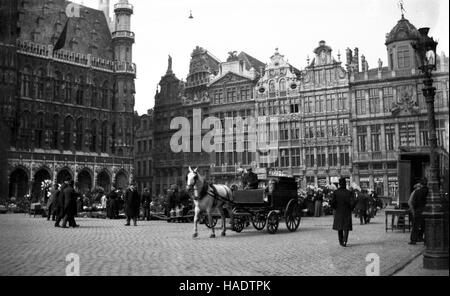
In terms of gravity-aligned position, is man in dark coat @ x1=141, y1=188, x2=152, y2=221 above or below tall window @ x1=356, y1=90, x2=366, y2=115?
below

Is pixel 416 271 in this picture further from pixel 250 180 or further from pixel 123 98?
pixel 123 98

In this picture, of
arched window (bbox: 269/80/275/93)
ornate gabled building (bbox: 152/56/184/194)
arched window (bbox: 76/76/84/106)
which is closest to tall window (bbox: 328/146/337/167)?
arched window (bbox: 269/80/275/93)

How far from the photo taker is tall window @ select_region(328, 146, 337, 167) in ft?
102

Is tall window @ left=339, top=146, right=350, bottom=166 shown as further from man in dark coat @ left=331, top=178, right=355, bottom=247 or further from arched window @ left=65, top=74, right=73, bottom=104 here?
man in dark coat @ left=331, top=178, right=355, bottom=247

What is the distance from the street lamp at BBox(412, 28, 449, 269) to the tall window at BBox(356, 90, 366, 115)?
848 inches

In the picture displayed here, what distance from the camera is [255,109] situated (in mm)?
35969

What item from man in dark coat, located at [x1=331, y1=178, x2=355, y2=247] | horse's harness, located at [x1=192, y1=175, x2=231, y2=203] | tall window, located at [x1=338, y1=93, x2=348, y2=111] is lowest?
man in dark coat, located at [x1=331, y1=178, x2=355, y2=247]

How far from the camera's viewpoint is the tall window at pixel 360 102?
2768cm

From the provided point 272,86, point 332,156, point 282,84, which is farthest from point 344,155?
point 272,86
